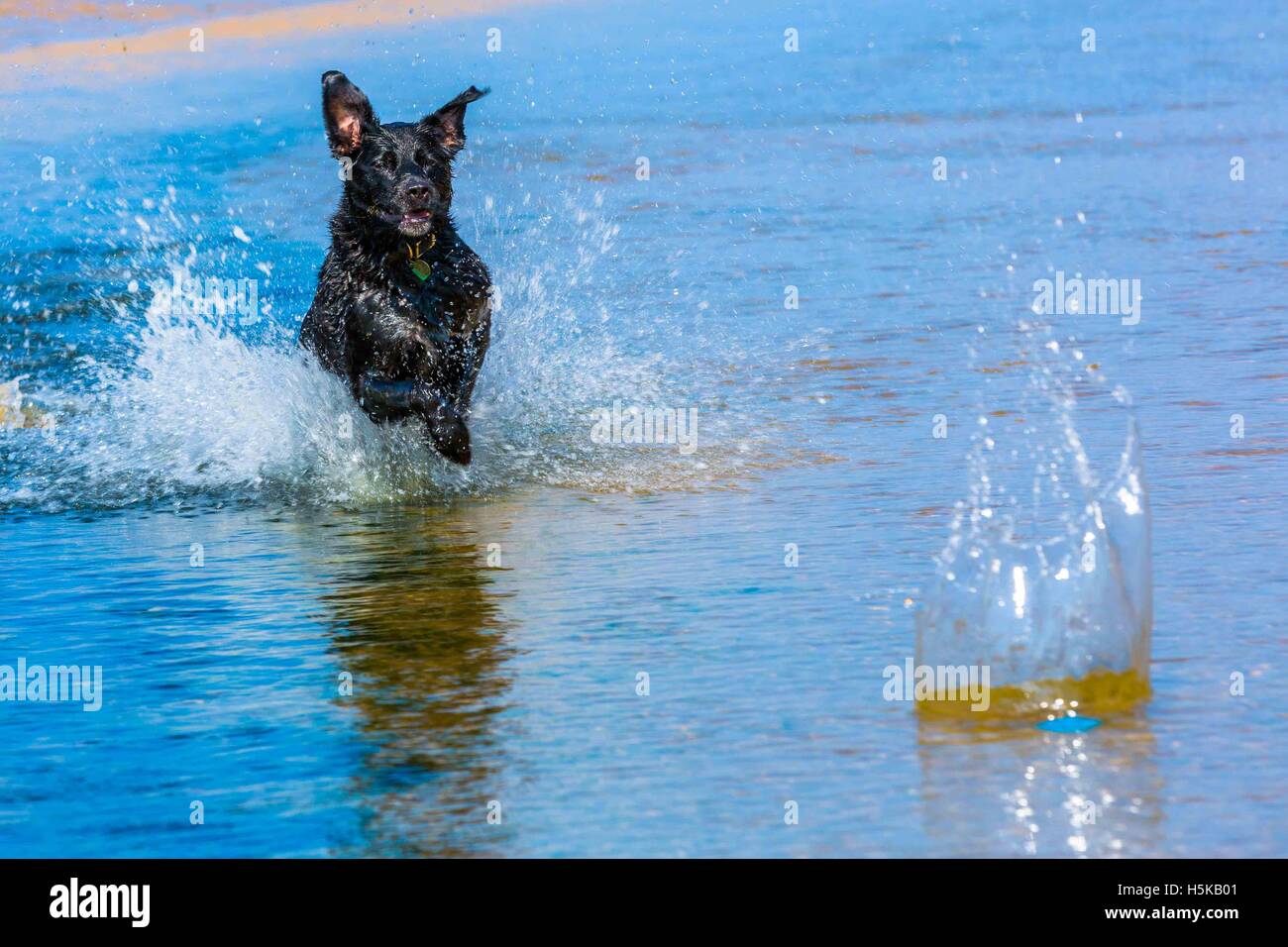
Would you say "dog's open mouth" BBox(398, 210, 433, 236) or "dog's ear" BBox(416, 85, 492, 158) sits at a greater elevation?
"dog's ear" BBox(416, 85, 492, 158)

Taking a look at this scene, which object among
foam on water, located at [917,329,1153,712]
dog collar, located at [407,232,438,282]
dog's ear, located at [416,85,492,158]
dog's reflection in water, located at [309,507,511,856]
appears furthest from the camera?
dog collar, located at [407,232,438,282]

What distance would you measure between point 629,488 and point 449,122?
5.95 feet

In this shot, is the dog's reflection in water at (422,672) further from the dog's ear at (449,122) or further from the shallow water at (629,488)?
the dog's ear at (449,122)

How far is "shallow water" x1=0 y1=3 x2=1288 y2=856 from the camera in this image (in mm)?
4695

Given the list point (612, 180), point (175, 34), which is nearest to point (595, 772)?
point (612, 180)

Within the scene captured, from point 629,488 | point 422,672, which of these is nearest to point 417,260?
point 629,488

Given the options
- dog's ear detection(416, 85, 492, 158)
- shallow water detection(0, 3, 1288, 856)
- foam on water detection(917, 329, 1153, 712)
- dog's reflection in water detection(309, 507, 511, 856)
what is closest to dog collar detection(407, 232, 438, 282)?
dog's ear detection(416, 85, 492, 158)

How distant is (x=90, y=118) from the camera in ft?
64.3

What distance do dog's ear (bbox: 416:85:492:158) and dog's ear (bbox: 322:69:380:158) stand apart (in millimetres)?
229

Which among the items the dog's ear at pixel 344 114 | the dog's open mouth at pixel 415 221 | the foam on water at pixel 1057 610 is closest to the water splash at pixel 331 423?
the dog's open mouth at pixel 415 221

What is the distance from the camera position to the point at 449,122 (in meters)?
8.58

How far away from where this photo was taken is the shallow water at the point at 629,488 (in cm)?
470

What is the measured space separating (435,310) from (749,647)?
138 inches

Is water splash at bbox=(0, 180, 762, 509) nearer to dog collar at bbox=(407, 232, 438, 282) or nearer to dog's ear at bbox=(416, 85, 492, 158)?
dog collar at bbox=(407, 232, 438, 282)
